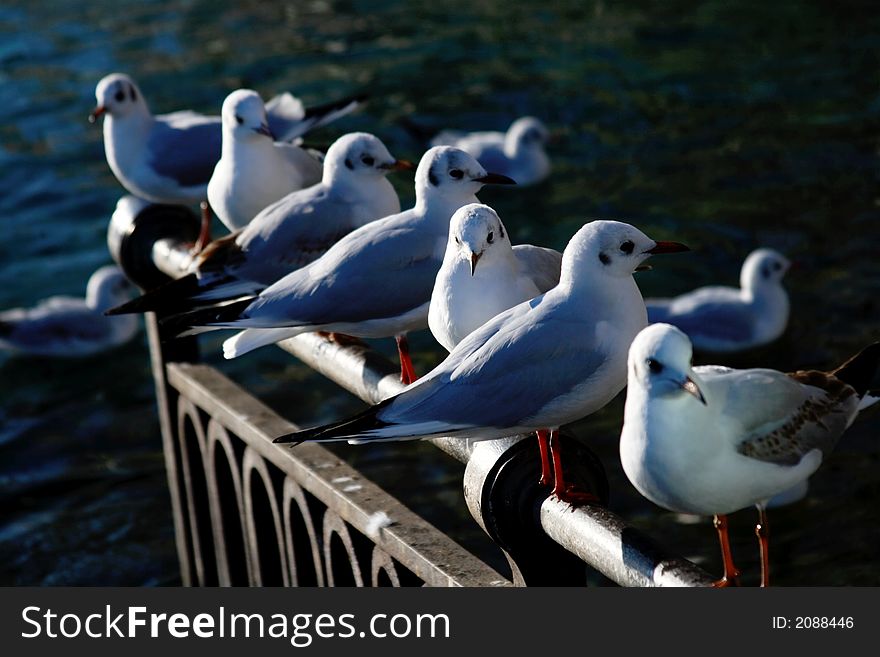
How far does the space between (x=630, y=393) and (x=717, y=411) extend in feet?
0.46

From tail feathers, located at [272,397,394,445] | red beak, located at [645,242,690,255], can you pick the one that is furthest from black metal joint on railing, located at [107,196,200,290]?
red beak, located at [645,242,690,255]

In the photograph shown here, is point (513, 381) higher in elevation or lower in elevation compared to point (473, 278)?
lower

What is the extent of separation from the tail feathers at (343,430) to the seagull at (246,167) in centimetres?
167

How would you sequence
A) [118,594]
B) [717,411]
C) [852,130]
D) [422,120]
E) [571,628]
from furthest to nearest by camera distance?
[422,120]
[852,130]
[118,594]
[717,411]
[571,628]

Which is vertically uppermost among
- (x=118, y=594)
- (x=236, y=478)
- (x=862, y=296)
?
(x=118, y=594)

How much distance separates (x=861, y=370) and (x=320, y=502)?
1122mm

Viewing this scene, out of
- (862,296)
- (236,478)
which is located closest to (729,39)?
(862,296)

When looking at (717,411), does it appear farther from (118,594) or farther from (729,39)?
(729,39)

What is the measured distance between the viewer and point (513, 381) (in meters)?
2.44

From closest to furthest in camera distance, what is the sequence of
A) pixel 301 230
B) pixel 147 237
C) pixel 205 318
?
pixel 205 318, pixel 301 230, pixel 147 237

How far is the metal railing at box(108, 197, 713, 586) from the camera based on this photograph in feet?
7.38

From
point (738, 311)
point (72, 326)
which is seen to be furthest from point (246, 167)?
point (72, 326)

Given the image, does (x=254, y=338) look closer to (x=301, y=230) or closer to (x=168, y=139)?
(x=301, y=230)

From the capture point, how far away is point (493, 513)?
7.61 feet
